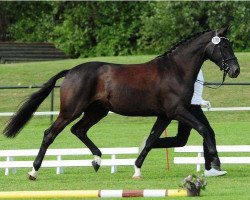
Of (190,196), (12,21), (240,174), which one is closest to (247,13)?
(12,21)

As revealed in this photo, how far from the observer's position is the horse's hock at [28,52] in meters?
43.8

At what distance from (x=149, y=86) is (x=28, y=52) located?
31.1 meters

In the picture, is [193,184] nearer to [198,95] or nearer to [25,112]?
[198,95]

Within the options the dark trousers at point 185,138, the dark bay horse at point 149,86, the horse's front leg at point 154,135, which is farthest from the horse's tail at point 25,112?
the dark trousers at point 185,138

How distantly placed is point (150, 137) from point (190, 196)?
3069mm

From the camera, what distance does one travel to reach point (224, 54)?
46.9 ft

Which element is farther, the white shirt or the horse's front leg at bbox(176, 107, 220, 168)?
the white shirt

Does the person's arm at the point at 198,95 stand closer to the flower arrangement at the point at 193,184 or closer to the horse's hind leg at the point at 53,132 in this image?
the horse's hind leg at the point at 53,132

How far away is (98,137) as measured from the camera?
22.2 meters

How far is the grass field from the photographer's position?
13305 millimetres

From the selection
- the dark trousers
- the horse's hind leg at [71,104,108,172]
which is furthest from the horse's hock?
the dark trousers

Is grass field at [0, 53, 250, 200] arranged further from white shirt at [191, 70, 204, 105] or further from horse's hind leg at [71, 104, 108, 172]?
white shirt at [191, 70, 204, 105]

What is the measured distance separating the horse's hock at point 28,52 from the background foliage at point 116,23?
633mm

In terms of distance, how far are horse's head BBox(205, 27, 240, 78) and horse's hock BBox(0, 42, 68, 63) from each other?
29.7m
